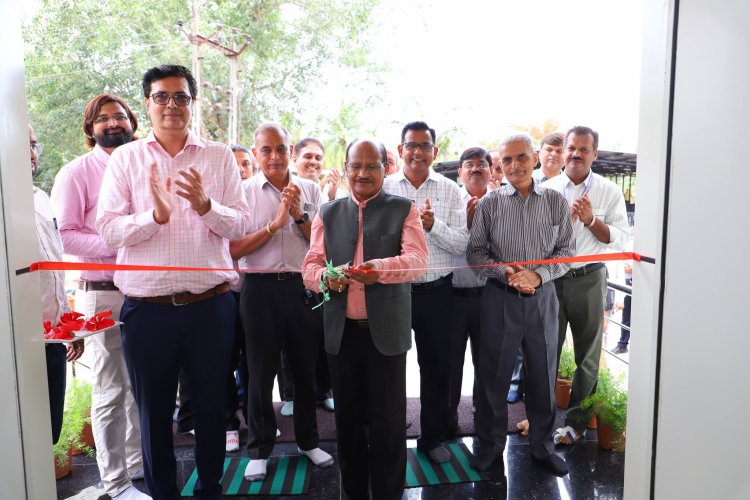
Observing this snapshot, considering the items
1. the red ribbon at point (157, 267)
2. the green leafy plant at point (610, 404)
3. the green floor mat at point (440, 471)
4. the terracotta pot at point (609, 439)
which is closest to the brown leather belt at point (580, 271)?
the red ribbon at point (157, 267)

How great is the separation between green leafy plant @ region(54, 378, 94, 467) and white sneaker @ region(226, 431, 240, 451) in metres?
0.79

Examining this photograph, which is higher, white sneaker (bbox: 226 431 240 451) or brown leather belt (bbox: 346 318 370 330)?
brown leather belt (bbox: 346 318 370 330)

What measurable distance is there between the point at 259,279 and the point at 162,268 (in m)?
0.68

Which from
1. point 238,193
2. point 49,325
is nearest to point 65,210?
point 49,325

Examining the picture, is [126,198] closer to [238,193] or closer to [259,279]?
[238,193]

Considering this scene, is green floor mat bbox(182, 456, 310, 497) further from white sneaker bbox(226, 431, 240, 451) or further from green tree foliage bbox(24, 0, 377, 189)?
green tree foliage bbox(24, 0, 377, 189)

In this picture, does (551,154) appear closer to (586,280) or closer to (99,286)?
(586,280)

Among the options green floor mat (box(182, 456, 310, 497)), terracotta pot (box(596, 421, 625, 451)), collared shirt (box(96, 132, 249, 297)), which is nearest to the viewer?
collared shirt (box(96, 132, 249, 297))

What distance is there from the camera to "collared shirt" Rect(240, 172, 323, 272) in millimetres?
2885

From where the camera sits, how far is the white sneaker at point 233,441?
10.6ft

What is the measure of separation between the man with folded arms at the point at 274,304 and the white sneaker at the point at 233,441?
0.41 metres

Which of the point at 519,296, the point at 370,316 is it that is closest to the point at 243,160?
the point at 370,316

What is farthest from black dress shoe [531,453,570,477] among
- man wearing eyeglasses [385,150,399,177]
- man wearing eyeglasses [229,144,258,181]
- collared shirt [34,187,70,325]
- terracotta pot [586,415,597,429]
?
man wearing eyeglasses [229,144,258,181]

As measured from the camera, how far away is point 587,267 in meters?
3.24
